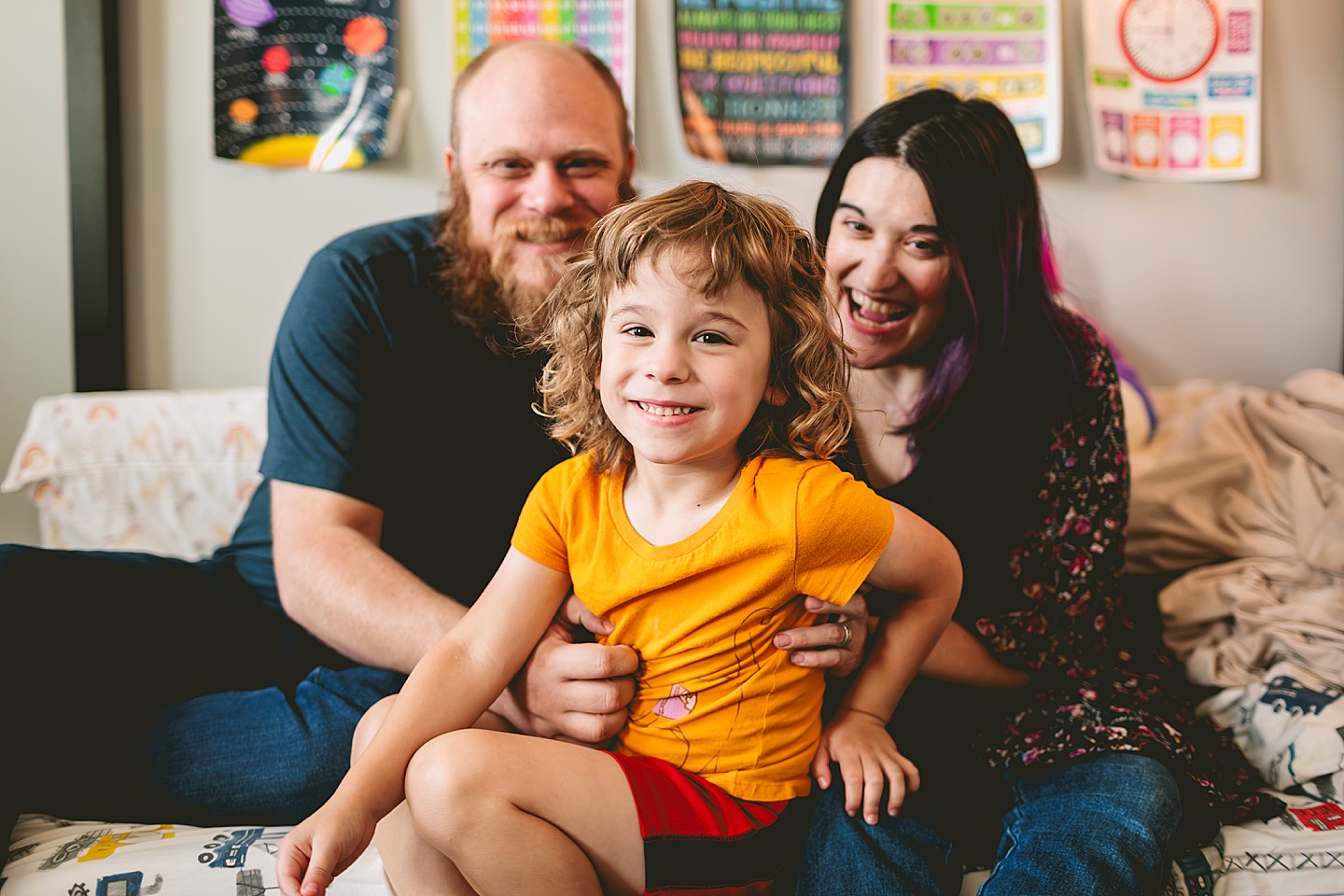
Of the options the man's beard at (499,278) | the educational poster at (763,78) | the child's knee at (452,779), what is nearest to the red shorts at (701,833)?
the child's knee at (452,779)

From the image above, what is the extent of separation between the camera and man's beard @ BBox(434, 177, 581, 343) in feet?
5.01

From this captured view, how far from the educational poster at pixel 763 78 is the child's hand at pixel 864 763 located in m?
1.54

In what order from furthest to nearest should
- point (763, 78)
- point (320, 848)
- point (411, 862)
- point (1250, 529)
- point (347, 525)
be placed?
1. point (763, 78)
2. point (1250, 529)
3. point (347, 525)
4. point (411, 862)
5. point (320, 848)

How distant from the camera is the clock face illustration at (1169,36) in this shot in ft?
7.53

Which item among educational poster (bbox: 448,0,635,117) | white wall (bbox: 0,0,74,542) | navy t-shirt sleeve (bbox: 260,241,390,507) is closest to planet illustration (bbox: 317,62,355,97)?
educational poster (bbox: 448,0,635,117)

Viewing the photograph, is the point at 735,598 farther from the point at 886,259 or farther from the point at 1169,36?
the point at 1169,36

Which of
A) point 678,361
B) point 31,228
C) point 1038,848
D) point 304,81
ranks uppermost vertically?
point 304,81

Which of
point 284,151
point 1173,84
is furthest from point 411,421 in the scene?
point 1173,84

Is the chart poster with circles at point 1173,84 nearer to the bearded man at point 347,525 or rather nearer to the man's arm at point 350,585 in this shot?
the bearded man at point 347,525

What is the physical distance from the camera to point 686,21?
86.7 inches

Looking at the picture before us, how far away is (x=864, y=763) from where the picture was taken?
3.54 feet

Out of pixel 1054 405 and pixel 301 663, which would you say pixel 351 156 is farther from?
pixel 1054 405

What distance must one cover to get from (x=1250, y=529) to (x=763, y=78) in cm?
142

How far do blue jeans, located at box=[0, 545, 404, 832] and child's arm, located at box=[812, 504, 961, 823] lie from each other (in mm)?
653
